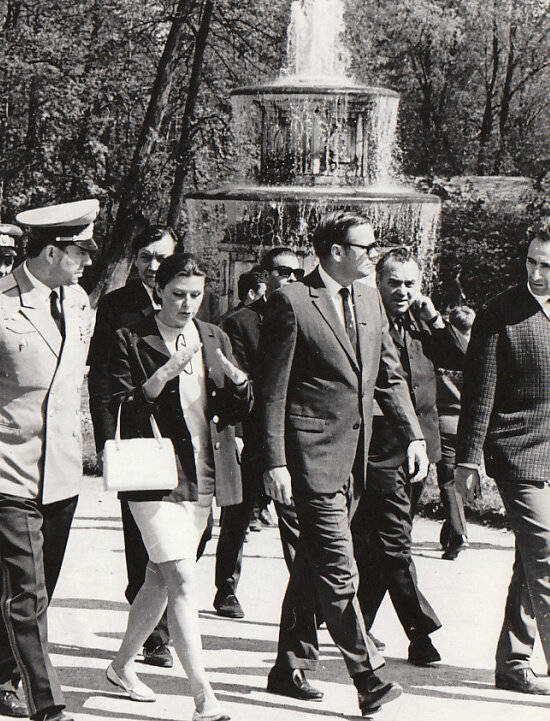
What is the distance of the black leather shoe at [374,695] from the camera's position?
5035 mm

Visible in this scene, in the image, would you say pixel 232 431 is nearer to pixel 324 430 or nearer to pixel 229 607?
pixel 324 430

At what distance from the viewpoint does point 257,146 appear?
51.8 ft

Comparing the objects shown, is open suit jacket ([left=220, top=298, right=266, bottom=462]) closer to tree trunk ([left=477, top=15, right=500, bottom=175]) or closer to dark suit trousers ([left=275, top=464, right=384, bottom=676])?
dark suit trousers ([left=275, top=464, right=384, bottom=676])

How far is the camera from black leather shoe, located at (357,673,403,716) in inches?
198

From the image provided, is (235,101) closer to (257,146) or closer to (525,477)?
(257,146)

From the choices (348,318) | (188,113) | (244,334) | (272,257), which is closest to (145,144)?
(188,113)

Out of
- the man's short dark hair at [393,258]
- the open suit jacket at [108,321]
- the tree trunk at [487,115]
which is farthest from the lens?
the tree trunk at [487,115]

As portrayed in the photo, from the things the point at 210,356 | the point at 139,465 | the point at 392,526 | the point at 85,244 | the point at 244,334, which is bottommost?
the point at 392,526

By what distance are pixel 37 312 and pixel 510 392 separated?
1.95 metres

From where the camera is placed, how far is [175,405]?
200 inches

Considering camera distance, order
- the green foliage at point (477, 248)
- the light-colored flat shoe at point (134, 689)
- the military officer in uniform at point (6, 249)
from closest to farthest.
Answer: the light-colored flat shoe at point (134, 689) → the military officer in uniform at point (6, 249) → the green foliage at point (477, 248)

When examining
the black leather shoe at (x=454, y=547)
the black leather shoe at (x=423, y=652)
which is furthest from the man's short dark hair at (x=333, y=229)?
the black leather shoe at (x=454, y=547)

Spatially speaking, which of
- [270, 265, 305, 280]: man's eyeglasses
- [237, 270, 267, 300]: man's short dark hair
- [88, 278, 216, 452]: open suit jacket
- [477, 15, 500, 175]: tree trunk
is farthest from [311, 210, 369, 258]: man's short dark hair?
[477, 15, 500, 175]: tree trunk

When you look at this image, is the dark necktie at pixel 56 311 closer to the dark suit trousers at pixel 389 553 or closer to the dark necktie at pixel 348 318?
the dark necktie at pixel 348 318
